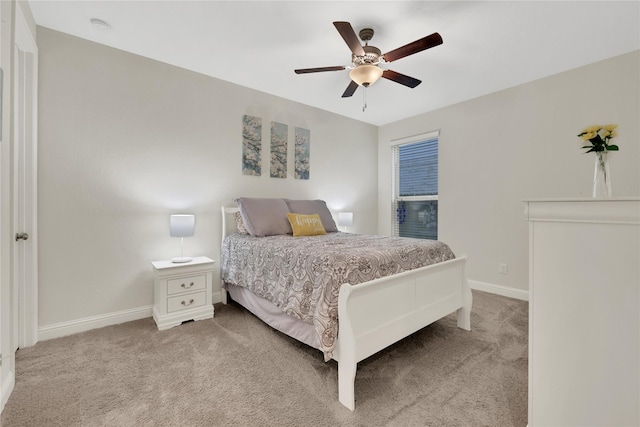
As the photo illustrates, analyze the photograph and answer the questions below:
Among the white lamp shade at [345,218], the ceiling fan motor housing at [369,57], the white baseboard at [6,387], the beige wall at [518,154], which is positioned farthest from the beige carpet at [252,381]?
the ceiling fan motor housing at [369,57]

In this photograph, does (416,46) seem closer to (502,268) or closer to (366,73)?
(366,73)

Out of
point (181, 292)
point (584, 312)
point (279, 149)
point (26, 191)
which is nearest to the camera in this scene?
point (584, 312)

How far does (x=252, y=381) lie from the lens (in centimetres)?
168

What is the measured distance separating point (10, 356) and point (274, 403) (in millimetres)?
1566

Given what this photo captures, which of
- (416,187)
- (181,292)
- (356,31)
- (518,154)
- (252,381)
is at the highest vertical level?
(356,31)

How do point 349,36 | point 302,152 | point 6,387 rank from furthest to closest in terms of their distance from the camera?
point 302,152 < point 349,36 < point 6,387

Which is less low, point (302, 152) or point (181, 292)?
point (302, 152)

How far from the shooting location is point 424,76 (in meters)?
3.02

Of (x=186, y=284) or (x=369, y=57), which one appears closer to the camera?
(x=369, y=57)

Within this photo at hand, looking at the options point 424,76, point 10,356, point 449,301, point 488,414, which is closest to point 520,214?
point 449,301

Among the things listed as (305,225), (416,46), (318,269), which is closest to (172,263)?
(305,225)

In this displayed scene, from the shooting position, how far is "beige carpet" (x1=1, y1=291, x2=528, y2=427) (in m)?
1.39

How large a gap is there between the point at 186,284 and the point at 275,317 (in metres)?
0.96

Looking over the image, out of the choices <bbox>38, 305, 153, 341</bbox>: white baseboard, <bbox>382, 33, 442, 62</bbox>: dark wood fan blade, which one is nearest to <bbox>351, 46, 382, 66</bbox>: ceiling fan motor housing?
<bbox>382, 33, 442, 62</bbox>: dark wood fan blade
